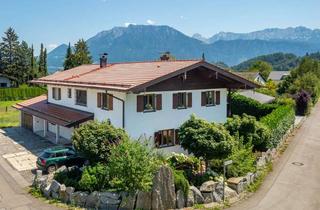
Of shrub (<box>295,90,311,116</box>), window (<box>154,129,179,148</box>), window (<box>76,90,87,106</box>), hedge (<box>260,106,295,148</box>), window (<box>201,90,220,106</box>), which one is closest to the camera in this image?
window (<box>154,129,179,148</box>)

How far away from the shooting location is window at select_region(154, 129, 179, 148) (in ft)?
83.0

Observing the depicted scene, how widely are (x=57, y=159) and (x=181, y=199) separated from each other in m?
9.00

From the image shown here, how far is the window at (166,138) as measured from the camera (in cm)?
2530

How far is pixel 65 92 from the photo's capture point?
32.8m

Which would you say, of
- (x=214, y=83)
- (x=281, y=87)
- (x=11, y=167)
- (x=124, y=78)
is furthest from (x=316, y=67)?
(x=11, y=167)

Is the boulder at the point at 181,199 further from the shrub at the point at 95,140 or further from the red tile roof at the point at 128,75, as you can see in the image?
the red tile roof at the point at 128,75

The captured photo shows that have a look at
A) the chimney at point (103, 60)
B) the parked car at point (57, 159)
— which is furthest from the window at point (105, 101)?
the chimney at point (103, 60)

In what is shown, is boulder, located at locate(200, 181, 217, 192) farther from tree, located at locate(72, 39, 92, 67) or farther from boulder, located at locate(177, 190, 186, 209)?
tree, located at locate(72, 39, 92, 67)

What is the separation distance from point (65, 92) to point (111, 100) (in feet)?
30.8

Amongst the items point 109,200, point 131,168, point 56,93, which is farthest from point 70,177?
point 56,93

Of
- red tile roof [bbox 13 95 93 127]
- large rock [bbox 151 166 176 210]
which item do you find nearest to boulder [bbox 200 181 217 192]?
large rock [bbox 151 166 176 210]

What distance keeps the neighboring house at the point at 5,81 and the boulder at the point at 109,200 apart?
74.2m

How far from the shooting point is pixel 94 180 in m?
18.0

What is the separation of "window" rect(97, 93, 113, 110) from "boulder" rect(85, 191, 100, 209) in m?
8.42
